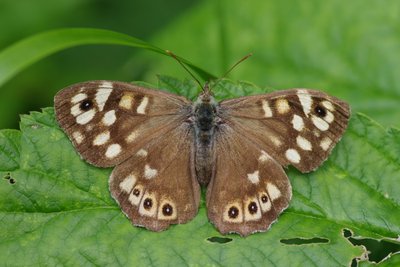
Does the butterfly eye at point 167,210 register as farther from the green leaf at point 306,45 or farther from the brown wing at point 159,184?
the green leaf at point 306,45

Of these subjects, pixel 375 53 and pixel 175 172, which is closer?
pixel 175 172

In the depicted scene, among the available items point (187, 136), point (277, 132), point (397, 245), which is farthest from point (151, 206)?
point (397, 245)

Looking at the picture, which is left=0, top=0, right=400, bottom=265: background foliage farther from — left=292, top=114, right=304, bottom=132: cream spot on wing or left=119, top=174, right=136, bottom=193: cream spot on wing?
left=292, top=114, right=304, bottom=132: cream spot on wing

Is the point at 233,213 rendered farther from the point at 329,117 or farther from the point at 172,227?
the point at 329,117

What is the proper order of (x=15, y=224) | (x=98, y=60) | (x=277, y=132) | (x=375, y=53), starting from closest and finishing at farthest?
1. (x=15, y=224)
2. (x=277, y=132)
3. (x=375, y=53)
4. (x=98, y=60)

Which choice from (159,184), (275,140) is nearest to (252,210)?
(275,140)

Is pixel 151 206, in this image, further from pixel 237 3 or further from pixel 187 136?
pixel 237 3

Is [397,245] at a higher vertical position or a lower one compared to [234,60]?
lower

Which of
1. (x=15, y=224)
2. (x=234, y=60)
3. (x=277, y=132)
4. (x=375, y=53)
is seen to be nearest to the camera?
(x=15, y=224)
